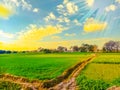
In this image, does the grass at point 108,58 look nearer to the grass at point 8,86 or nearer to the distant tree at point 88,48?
the distant tree at point 88,48

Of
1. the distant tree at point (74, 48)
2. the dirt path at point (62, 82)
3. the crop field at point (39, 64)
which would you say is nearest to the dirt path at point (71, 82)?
the dirt path at point (62, 82)

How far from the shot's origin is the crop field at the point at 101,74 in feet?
17.1

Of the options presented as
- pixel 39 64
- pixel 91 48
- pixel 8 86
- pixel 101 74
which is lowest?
pixel 8 86

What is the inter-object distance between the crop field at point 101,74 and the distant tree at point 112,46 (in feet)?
0.29

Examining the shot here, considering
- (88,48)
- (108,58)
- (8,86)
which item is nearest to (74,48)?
(88,48)

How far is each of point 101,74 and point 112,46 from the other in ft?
1.61

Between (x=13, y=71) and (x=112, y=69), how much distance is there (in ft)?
6.03

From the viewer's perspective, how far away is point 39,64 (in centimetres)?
600

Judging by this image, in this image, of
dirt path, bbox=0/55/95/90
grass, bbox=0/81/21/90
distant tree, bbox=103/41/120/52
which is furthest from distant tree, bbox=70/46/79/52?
grass, bbox=0/81/21/90

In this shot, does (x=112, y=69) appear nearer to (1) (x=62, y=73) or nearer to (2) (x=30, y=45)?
(1) (x=62, y=73)

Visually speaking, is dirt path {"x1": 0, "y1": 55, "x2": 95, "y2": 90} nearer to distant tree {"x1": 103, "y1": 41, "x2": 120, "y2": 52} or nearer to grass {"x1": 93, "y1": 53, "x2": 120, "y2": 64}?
grass {"x1": 93, "y1": 53, "x2": 120, "y2": 64}

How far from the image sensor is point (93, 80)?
17.3 feet

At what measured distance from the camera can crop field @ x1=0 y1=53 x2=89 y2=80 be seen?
5715 mm

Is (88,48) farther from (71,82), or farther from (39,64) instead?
(39,64)
